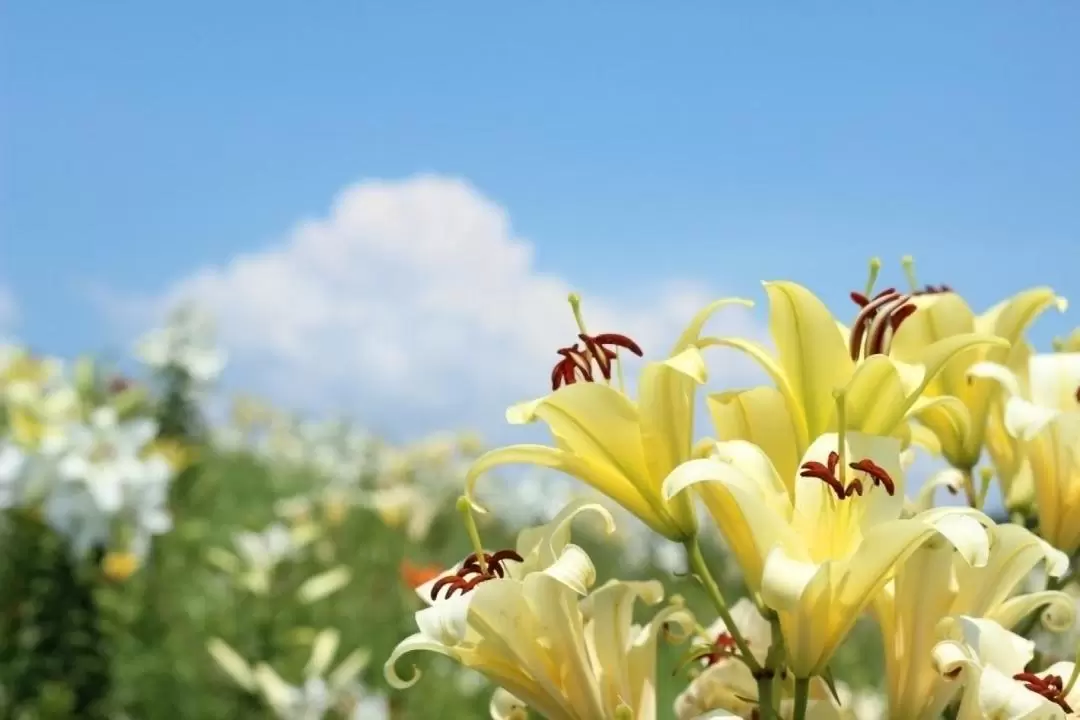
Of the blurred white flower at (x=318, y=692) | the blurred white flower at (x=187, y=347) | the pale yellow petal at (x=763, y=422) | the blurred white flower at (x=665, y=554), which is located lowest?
the pale yellow petal at (x=763, y=422)

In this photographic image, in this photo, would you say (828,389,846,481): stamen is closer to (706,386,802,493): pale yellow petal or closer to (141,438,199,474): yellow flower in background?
(706,386,802,493): pale yellow petal

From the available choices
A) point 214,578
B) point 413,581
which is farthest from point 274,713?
point 214,578

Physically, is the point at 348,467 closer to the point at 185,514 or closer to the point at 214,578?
the point at 185,514

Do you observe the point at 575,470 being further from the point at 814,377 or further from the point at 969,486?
the point at 969,486

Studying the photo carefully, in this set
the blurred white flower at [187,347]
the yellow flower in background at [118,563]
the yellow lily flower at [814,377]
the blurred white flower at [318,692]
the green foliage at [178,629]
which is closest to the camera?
the yellow lily flower at [814,377]

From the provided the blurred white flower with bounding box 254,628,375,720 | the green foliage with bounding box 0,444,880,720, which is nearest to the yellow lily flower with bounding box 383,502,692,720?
the green foliage with bounding box 0,444,880,720

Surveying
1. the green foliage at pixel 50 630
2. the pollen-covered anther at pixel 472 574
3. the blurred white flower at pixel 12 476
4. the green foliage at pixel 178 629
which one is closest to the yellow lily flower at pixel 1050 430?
the pollen-covered anther at pixel 472 574

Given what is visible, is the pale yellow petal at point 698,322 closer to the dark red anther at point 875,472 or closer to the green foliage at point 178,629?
the dark red anther at point 875,472
